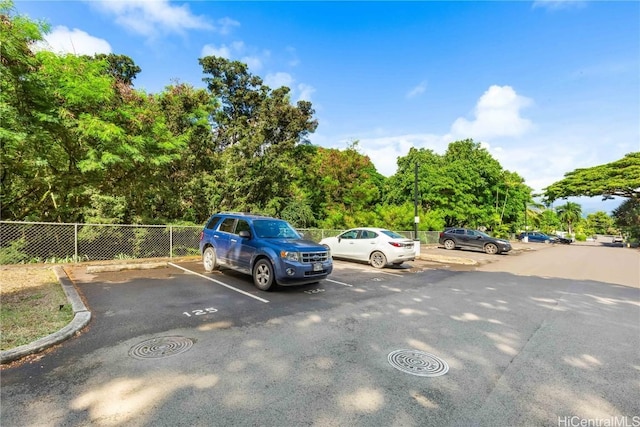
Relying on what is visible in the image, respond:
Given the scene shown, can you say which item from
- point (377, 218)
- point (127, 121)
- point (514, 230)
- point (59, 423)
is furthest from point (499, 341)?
point (514, 230)

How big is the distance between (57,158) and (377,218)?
19258mm

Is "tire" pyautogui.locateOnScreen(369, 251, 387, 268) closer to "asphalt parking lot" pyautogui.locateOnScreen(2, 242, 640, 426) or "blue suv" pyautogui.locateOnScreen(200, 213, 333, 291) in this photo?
"blue suv" pyautogui.locateOnScreen(200, 213, 333, 291)

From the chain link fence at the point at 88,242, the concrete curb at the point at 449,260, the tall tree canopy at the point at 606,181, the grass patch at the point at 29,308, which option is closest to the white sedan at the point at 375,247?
the concrete curb at the point at 449,260

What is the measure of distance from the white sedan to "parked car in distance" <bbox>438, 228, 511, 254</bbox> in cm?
1168

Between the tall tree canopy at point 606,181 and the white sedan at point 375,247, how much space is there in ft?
147

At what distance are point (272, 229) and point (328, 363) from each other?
5.06 m

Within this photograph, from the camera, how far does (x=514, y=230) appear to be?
4766cm

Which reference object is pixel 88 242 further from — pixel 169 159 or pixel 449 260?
pixel 449 260

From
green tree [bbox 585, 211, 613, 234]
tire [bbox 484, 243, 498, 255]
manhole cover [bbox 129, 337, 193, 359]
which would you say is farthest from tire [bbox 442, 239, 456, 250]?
green tree [bbox 585, 211, 613, 234]

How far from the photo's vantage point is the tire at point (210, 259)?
9091mm

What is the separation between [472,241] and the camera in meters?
21.0

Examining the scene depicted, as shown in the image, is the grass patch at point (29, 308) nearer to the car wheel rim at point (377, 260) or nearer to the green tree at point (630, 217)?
the car wheel rim at point (377, 260)

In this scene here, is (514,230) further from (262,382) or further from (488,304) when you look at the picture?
(262,382)

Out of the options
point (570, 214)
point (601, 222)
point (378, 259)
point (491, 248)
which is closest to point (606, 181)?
point (491, 248)
